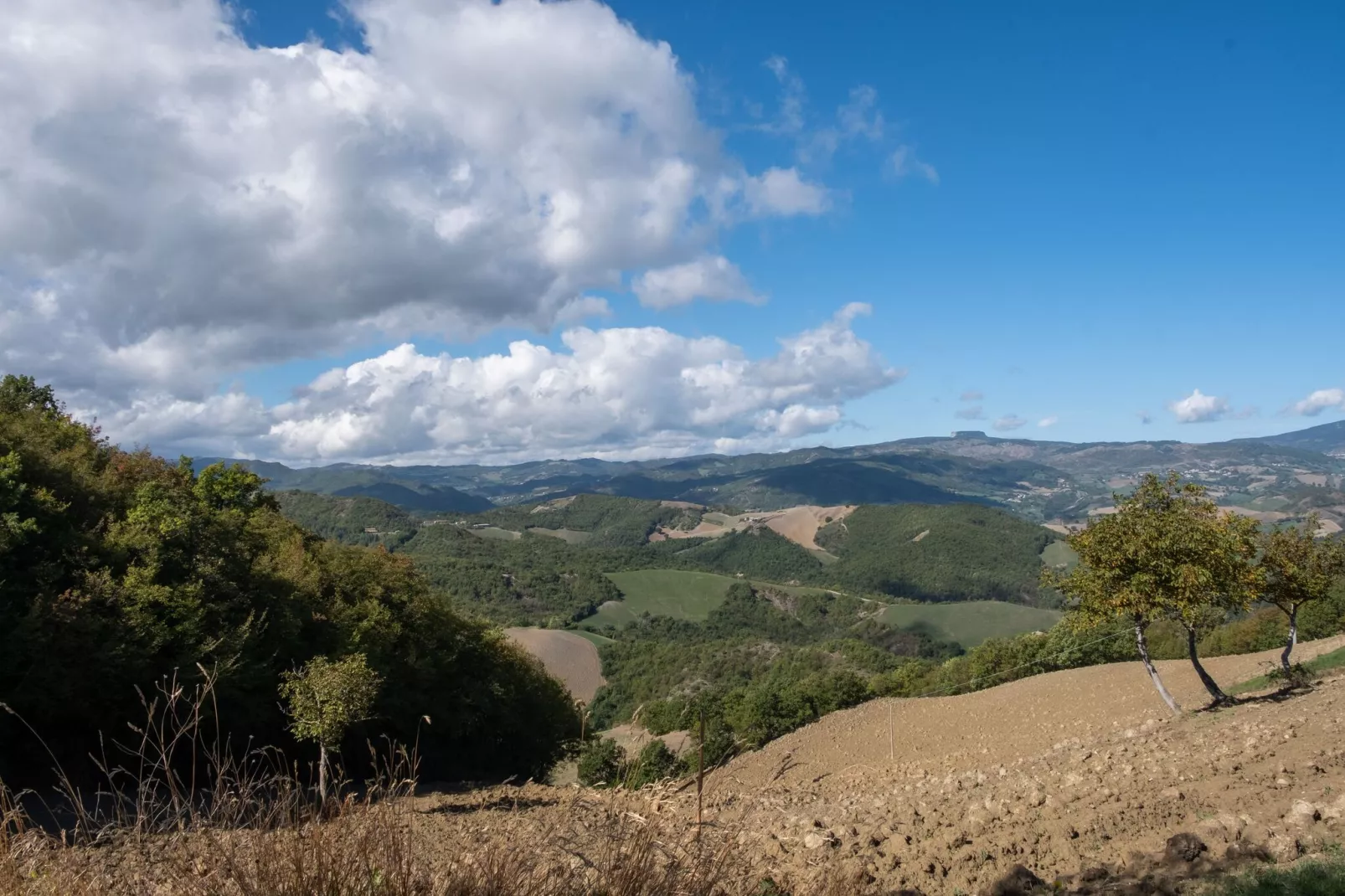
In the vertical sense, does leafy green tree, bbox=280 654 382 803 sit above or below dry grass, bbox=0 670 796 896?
below

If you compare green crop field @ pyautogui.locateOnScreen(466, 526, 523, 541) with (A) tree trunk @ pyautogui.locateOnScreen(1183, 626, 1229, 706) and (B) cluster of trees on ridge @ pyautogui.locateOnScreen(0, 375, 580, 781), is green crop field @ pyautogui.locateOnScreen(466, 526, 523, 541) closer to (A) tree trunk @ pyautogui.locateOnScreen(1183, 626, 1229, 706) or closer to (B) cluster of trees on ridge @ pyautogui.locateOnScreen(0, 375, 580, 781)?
(B) cluster of trees on ridge @ pyautogui.locateOnScreen(0, 375, 580, 781)

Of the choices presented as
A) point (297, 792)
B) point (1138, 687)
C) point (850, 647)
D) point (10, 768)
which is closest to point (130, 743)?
point (10, 768)

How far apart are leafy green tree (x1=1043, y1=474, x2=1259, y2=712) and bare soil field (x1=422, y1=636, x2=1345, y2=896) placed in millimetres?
2312

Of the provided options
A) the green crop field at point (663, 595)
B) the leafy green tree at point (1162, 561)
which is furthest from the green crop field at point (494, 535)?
the leafy green tree at point (1162, 561)

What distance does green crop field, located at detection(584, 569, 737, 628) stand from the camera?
12694 cm

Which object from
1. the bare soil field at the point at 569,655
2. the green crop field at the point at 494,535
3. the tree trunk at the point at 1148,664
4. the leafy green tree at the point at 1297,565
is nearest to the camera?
the tree trunk at the point at 1148,664

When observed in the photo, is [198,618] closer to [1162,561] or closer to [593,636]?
[1162,561]

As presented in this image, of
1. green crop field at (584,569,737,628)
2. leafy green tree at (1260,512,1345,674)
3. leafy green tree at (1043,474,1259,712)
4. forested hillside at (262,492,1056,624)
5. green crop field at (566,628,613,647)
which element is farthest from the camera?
forested hillside at (262,492,1056,624)

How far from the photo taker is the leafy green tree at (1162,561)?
1484 cm

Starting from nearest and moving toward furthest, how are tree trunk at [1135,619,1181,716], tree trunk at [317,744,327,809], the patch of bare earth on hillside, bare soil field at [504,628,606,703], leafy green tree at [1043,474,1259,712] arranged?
the patch of bare earth on hillside, tree trunk at [317,744,327,809], leafy green tree at [1043,474,1259,712], tree trunk at [1135,619,1181,716], bare soil field at [504,628,606,703]

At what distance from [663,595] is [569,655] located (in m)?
52.2

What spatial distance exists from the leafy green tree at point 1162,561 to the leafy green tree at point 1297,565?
2.08 meters

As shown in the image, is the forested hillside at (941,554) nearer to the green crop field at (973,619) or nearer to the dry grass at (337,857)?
the green crop field at (973,619)

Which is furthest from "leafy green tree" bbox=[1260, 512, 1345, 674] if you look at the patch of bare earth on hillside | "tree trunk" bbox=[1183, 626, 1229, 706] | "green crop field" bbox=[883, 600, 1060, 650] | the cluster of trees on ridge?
"green crop field" bbox=[883, 600, 1060, 650]
